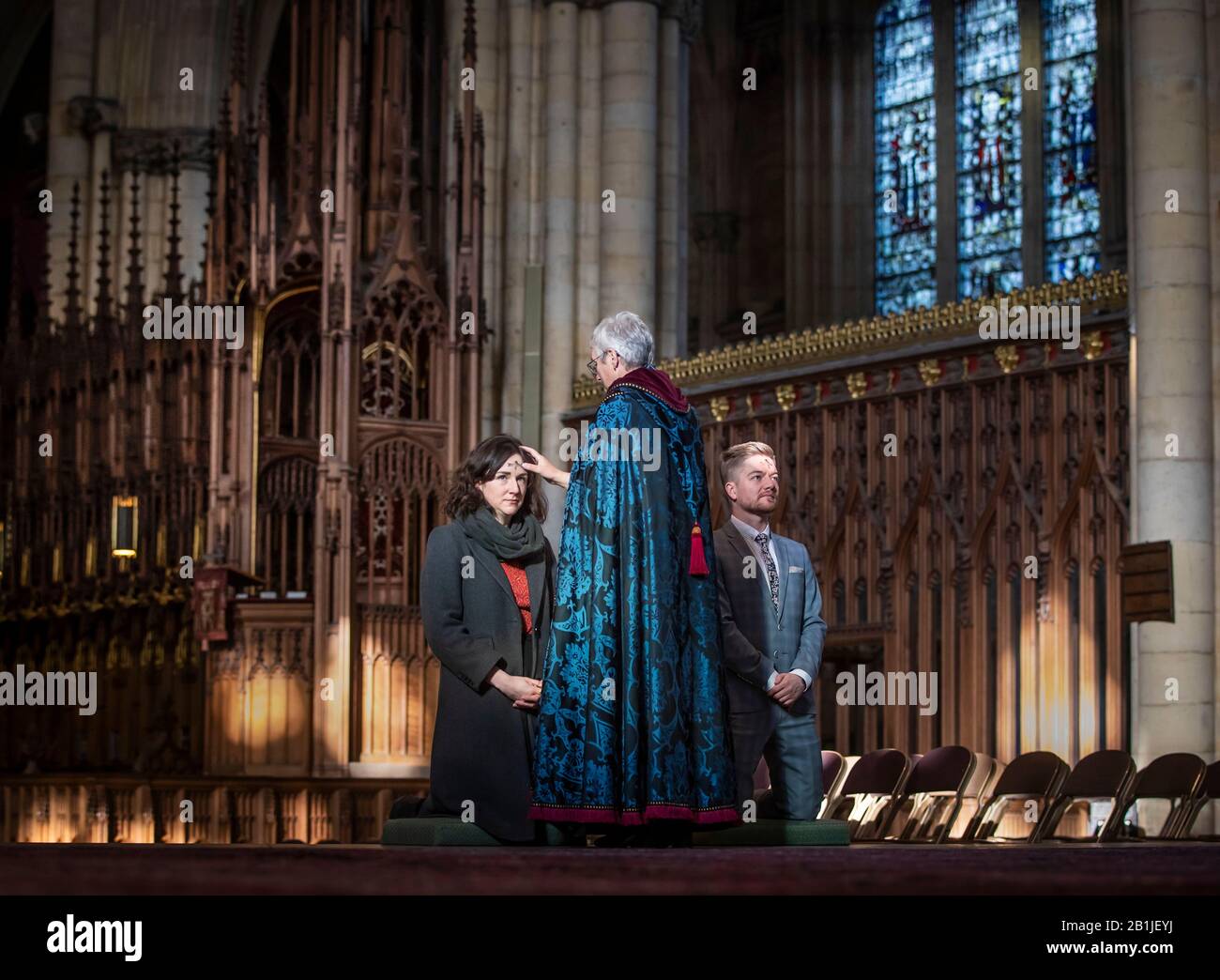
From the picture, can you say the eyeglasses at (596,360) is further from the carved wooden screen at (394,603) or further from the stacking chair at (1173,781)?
the carved wooden screen at (394,603)

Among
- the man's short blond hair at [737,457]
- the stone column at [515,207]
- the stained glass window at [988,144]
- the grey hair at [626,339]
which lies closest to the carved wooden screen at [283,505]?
the stone column at [515,207]

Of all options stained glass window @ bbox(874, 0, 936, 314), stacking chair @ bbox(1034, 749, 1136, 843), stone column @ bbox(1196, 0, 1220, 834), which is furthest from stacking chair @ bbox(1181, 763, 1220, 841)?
stained glass window @ bbox(874, 0, 936, 314)

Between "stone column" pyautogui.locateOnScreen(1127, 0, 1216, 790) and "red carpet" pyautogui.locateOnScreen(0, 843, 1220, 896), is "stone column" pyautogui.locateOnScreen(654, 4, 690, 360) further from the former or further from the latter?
"red carpet" pyautogui.locateOnScreen(0, 843, 1220, 896)

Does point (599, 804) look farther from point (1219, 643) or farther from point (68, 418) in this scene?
point (68, 418)

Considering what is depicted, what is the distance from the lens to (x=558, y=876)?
11.9 feet

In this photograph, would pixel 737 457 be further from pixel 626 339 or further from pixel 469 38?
pixel 469 38

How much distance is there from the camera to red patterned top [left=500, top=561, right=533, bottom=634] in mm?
5938

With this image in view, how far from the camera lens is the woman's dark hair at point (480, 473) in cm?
589

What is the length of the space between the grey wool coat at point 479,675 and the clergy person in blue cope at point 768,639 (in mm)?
621

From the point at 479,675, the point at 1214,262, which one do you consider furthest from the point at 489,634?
the point at 1214,262

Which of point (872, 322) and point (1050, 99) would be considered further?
point (1050, 99)

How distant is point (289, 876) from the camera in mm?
3422
